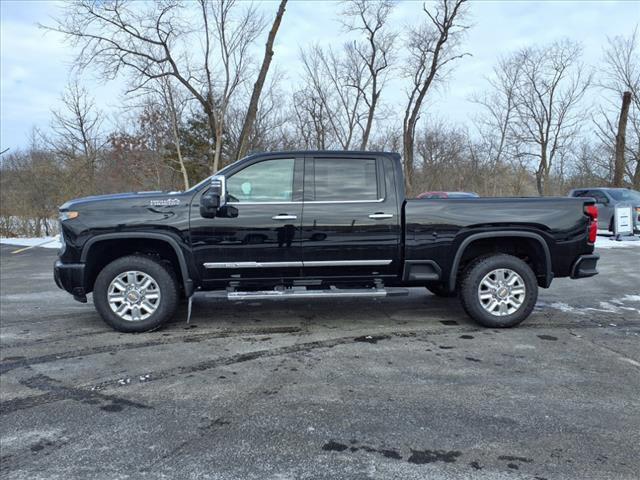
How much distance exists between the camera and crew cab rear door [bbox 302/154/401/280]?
4.94 metres

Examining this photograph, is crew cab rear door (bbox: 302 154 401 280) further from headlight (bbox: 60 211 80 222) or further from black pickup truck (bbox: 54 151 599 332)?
headlight (bbox: 60 211 80 222)

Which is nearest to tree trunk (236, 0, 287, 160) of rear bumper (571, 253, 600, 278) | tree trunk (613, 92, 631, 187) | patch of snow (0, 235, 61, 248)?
patch of snow (0, 235, 61, 248)

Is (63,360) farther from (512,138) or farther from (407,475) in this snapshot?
(512,138)

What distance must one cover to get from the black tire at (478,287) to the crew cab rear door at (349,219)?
83 cm

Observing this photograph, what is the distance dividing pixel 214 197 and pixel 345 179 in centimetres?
146

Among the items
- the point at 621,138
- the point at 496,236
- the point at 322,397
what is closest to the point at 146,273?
the point at 322,397

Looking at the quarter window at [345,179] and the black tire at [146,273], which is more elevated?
the quarter window at [345,179]

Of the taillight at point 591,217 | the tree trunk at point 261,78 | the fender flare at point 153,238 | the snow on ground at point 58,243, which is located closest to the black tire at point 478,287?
the taillight at point 591,217

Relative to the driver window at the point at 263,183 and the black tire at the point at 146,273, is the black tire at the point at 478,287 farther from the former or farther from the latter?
the black tire at the point at 146,273

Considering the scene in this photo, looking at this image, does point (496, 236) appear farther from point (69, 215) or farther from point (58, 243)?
point (58, 243)

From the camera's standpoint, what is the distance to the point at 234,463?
8.34 feet

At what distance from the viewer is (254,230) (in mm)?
4867

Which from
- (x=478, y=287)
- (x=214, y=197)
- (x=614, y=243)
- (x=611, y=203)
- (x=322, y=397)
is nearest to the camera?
(x=322, y=397)

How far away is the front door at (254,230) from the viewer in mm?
4859
